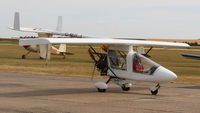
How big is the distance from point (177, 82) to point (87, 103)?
1048 centimetres

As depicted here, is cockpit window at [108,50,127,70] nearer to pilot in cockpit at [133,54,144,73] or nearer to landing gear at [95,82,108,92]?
pilot in cockpit at [133,54,144,73]

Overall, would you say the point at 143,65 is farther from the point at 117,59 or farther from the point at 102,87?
the point at 102,87

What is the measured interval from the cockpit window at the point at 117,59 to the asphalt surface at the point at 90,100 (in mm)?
1064

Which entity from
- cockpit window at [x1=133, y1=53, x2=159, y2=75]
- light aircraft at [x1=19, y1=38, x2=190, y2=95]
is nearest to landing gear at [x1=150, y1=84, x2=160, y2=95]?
light aircraft at [x1=19, y1=38, x2=190, y2=95]

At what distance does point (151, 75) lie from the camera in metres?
16.7

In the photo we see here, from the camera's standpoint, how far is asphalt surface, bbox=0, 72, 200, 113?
12414 millimetres

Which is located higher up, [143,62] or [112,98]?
[143,62]

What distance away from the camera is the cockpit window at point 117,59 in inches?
697

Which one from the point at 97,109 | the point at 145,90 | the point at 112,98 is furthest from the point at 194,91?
the point at 97,109

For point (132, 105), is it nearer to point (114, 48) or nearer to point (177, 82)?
Result: point (114, 48)

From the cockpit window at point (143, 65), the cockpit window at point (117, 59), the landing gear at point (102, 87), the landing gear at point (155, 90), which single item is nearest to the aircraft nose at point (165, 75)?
the cockpit window at point (143, 65)

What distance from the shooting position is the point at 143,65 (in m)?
17.2

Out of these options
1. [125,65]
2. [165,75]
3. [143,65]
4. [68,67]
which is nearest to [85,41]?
[125,65]

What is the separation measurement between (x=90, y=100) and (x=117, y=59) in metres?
3.58
